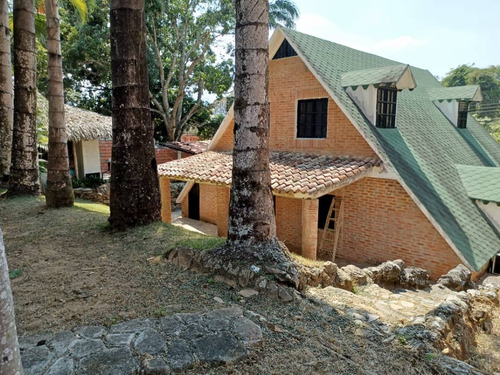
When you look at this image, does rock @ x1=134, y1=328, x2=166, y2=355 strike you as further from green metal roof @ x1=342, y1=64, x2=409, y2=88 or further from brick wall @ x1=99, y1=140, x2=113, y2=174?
brick wall @ x1=99, y1=140, x2=113, y2=174

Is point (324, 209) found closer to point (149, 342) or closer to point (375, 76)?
point (375, 76)

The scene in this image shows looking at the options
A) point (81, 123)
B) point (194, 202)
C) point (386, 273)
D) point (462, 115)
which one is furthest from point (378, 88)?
point (81, 123)

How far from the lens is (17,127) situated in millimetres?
10578

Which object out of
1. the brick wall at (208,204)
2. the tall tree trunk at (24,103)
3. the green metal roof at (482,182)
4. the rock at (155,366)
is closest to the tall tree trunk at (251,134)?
the rock at (155,366)

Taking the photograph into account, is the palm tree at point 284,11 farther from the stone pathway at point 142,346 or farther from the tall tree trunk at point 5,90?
the stone pathway at point 142,346

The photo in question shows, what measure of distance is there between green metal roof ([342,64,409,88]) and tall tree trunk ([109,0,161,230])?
6747 mm

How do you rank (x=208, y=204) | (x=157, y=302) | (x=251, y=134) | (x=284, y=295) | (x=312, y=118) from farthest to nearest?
(x=208, y=204) → (x=312, y=118) → (x=251, y=134) → (x=284, y=295) → (x=157, y=302)

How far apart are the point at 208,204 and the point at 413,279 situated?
9.06m

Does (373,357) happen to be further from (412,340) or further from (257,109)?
(257,109)

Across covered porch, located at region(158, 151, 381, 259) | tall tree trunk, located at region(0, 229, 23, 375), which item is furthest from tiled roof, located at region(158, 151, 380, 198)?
tall tree trunk, located at region(0, 229, 23, 375)

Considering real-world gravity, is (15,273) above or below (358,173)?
below

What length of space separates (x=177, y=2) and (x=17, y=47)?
14.9m

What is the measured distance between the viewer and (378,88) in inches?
431

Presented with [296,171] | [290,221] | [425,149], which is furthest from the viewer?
[425,149]
